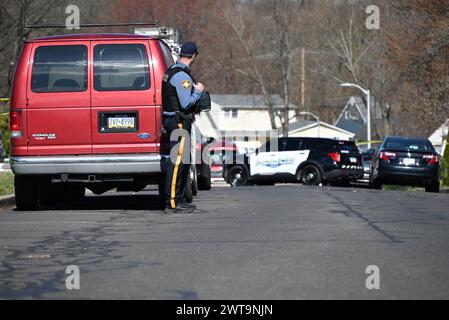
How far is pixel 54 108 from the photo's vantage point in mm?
14133

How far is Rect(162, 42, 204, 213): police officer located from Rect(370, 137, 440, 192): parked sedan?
1557 cm

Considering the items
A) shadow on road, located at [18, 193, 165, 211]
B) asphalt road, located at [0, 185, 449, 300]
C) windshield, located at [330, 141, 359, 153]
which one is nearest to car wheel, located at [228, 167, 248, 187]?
windshield, located at [330, 141, 359, 153]

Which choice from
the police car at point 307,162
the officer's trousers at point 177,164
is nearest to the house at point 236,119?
the police car at point 307,162

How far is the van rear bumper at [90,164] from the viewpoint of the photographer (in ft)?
46.2

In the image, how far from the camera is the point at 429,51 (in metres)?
34.6

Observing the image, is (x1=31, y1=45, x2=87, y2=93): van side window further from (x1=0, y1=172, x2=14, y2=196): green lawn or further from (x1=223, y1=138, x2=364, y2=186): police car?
(x1=223, y1=138, x2=364, y2=186): police car

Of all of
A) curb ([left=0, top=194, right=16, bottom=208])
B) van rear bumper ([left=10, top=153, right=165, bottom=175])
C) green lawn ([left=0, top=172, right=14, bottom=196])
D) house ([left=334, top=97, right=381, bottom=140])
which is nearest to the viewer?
van rear bumper ([left=10, top=153, right=165, bottom=175])

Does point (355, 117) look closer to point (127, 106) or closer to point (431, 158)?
point (431, 158)

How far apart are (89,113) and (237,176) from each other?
20.8 m

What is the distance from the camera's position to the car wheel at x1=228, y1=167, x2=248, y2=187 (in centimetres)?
3462

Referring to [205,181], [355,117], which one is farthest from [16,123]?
[355,117]

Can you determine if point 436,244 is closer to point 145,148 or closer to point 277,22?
point 145,148

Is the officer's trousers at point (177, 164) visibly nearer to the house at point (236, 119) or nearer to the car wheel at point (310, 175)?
the car wheel at point (310, 175)
